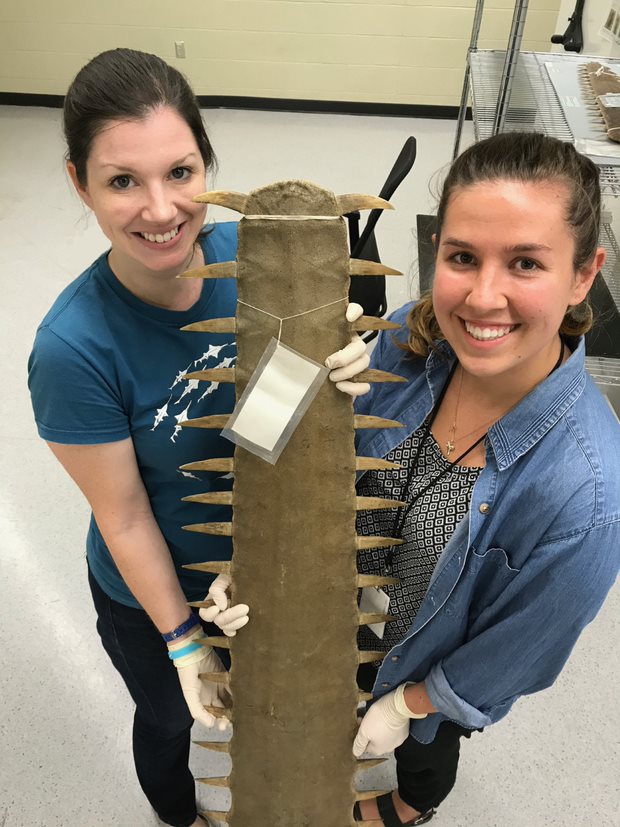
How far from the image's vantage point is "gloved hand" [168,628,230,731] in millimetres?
1532

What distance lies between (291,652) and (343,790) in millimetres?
338

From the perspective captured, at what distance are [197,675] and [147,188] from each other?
3.33 ft

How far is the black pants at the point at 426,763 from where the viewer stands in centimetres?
164

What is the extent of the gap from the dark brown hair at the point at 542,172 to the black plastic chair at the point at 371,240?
3.76ft

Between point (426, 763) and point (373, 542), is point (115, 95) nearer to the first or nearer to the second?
point (373, 542)

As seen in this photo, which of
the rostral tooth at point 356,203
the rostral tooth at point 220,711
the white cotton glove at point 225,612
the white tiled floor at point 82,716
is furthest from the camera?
the white tiled floor at point 82,716

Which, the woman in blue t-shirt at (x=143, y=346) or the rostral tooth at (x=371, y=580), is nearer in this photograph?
the woman in blue t-shirt at (x=143, y=346)

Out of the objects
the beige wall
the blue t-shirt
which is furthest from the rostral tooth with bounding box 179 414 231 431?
the beige wall

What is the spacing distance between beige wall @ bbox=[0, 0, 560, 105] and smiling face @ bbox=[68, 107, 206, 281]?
523cm

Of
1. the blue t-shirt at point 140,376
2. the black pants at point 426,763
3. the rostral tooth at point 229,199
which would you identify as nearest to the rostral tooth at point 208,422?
the blue t-shirt at point 140,376

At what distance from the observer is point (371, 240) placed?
2.72m

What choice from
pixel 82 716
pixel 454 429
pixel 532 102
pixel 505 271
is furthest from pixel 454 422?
pixel 532 102

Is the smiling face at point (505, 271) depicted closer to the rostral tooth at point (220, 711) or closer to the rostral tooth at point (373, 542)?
the rostral tooth at point (373, 542)

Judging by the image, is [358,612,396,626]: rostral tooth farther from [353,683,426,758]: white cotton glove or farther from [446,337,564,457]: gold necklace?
[446,337,564,457]: gold necklace
